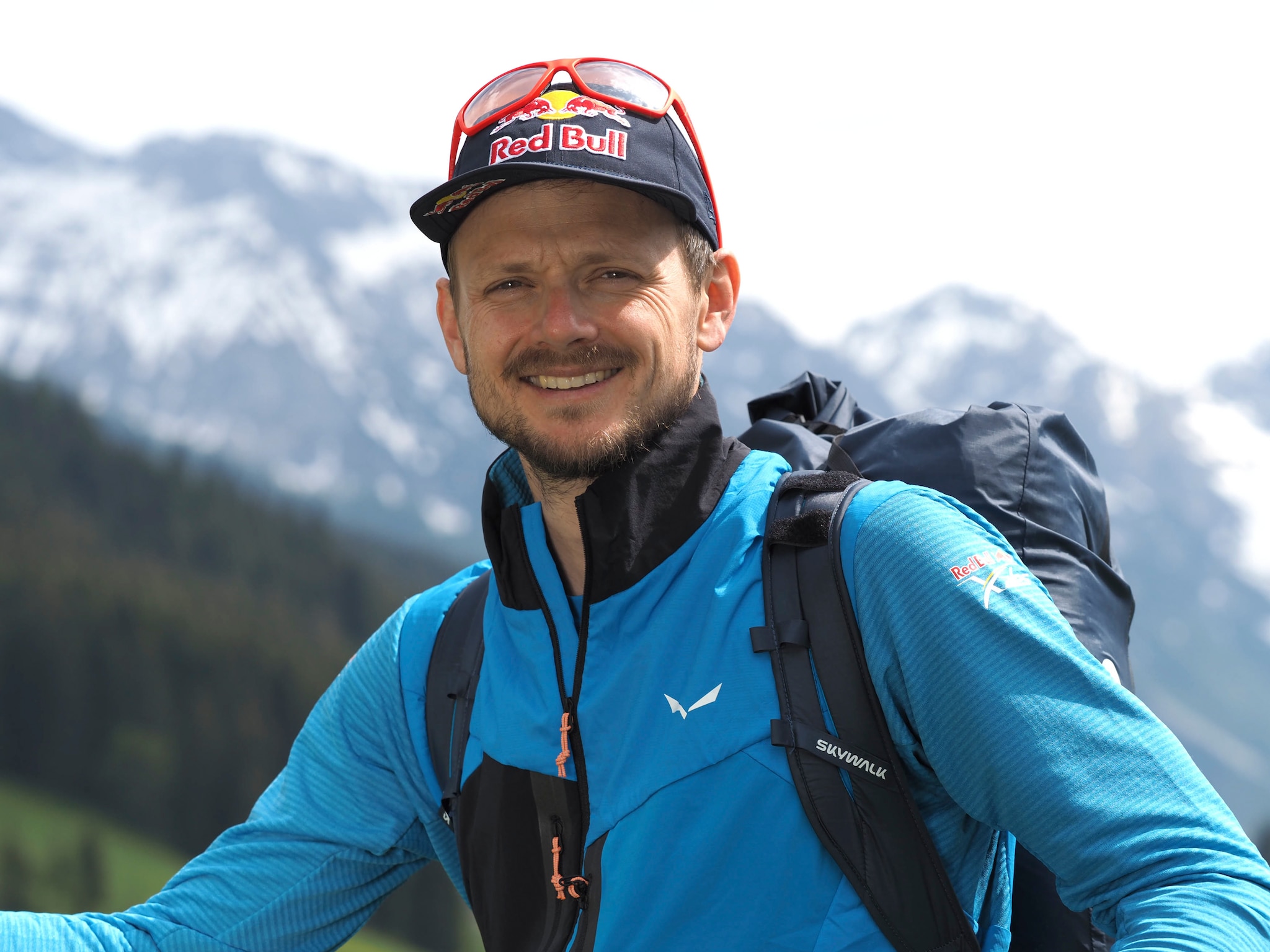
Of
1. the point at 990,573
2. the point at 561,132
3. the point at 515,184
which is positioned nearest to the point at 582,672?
the point at 990,573

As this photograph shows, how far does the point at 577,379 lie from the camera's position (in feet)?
11.4

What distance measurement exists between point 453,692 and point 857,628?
54.6 inches

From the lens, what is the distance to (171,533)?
91.9 m

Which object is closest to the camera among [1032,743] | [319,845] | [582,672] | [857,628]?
[1032,743]

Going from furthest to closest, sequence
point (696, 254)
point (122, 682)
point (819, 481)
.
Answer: point (122, 682), point (696, 254), point (819, 481)

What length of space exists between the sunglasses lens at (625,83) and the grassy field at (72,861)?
65015mm

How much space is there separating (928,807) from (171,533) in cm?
9633

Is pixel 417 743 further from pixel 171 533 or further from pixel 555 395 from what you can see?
pixel 171 533

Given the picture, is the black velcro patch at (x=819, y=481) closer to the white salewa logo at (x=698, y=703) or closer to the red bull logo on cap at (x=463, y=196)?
the white salewa logo at (x=698, y=703)

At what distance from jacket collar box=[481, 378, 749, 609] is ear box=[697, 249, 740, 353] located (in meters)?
0.31

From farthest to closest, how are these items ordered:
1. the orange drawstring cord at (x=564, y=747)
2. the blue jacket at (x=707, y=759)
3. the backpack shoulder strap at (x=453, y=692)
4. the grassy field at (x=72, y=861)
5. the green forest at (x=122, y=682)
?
the green forest at (x=122, y=682) → the grassy field at (x=72, y=861) → the backpack shoulder strap at (x=453, y=692) → the orange drawstring cord at (x=564, y=747) → the blue jacket at (x=707, y=759)

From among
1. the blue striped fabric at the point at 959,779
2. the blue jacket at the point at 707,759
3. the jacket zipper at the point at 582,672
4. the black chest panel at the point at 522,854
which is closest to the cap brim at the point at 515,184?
the blue jacket at the point at 707,759

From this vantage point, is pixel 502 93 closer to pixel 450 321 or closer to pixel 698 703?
pixel 450 321

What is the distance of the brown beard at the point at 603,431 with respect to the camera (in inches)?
135
